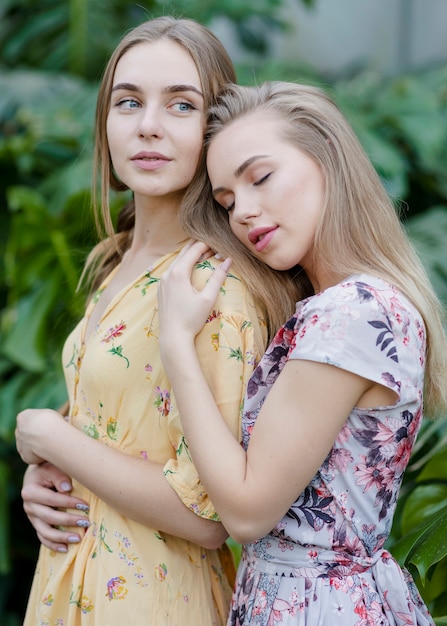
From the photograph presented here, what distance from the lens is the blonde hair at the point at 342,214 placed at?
1.36 m

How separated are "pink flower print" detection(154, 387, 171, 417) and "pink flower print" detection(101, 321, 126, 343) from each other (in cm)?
13

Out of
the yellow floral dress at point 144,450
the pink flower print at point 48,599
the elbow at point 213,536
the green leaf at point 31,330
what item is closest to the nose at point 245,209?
the yellow floral dress at point 144,450

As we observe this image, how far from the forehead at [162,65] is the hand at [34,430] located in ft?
2.02

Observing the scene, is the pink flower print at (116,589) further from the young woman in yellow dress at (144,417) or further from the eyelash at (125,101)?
the eyelash at (125,101)

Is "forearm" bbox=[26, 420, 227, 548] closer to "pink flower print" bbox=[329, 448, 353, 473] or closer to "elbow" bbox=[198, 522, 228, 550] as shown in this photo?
"elbow" bbox=[198, 522, 228, 550]

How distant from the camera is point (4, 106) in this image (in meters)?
3.55

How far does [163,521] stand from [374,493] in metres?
0.35

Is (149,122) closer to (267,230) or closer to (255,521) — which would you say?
(267,230)

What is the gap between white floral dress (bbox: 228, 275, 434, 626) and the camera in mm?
1221

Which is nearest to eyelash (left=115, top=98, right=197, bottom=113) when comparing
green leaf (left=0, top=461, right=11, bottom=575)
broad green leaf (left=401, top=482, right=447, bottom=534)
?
broad green leaf (left=401, top=482, right=447, bottom=534)

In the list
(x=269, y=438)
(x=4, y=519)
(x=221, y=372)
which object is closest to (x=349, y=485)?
(x=269, y=438)

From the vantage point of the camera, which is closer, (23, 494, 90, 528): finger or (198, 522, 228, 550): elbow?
(198, 522, 228, 550): elbow

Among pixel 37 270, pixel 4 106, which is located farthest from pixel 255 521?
pixel 4 106

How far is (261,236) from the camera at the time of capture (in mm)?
1383
